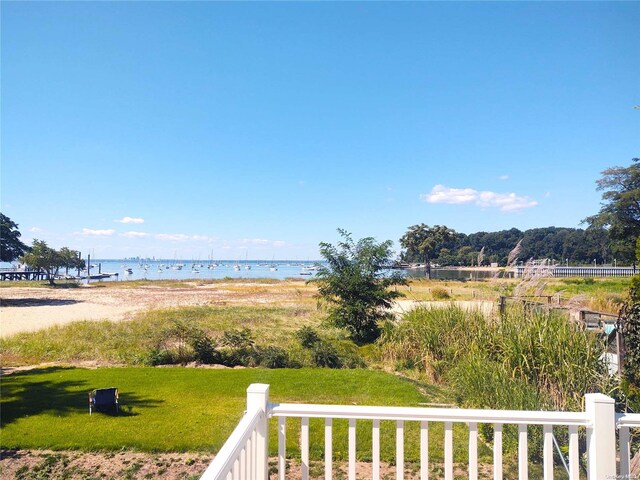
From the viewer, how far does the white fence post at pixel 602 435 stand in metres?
1.41

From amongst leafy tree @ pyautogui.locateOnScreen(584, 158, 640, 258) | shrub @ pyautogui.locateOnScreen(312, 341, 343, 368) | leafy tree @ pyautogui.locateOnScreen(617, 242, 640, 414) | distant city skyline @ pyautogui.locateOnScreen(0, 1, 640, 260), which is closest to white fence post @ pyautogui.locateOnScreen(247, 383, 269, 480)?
leafy tree @ pyautogui.locateOnScreen(617, 242, 640, 414)

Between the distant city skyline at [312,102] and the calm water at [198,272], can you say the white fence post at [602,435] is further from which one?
the calm water at [198,272]

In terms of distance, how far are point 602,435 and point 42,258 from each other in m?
30.3

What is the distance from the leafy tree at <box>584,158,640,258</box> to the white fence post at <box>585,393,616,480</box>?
654 inches

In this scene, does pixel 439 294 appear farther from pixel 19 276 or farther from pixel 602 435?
→ pixel 19 276

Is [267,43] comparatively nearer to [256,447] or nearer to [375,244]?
[375,244]

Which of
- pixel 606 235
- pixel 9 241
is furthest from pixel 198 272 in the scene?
pixel 606 235

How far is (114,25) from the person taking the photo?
5.92 m

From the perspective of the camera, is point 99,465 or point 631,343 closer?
point 99,465

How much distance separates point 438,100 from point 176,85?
325 inches

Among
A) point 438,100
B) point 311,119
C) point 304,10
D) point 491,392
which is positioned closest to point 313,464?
point 491,392

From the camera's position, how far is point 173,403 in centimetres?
440

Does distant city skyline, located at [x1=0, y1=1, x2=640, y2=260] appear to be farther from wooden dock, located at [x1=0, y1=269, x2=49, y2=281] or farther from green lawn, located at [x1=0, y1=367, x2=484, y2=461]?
wooden dock, located at [x1=0, y1=269, x2=49, y2=281]

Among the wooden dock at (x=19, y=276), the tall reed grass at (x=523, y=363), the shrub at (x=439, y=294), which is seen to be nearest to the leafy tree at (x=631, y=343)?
the tall reed grass at (x=523, y=363)
